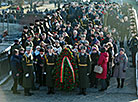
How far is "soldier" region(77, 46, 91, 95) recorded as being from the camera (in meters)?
13.9

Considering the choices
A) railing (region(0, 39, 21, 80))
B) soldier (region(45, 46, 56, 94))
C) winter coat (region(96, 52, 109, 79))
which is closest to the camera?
soldier (region(45, 46, 56, 94))

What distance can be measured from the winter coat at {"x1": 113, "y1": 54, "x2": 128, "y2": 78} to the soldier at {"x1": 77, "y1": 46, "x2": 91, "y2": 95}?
1.34 metres

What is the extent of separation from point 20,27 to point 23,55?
23949 millimetres

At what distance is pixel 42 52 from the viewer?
48.3ft

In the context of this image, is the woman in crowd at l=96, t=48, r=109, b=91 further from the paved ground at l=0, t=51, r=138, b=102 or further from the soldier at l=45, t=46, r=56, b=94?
the soldier at l=45, t=46, r=56, b=94

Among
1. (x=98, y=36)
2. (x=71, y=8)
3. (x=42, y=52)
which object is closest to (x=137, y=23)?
(x=71, y=8)

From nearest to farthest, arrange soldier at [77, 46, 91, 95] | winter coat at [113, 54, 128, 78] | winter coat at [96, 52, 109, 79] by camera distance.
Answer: soldier at [77, 46, 91, 95] → winter coat at [96, 52, 109, 79] → winter coat at [113, 54, 128, 78]

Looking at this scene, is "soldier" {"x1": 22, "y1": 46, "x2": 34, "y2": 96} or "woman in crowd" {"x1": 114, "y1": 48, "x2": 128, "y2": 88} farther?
"woman in crowd" {"x1": 114, "y1": 48, "x2": 128, "y2": 88}

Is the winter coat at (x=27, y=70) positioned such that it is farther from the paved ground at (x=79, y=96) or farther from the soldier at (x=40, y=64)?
the soldier at (x=40, y=64)

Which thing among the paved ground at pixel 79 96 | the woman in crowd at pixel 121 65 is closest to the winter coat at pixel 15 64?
the paved ground at pixel 79 96

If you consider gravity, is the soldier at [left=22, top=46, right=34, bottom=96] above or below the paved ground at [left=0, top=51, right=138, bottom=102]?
above

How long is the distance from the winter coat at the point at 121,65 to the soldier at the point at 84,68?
1.34m

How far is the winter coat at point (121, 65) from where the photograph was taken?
1462 cm

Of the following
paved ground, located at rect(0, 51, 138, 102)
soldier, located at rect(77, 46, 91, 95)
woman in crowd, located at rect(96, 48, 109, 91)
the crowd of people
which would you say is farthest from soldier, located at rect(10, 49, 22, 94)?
woman in crowd, located at rect(96, 48, 109, 91)
